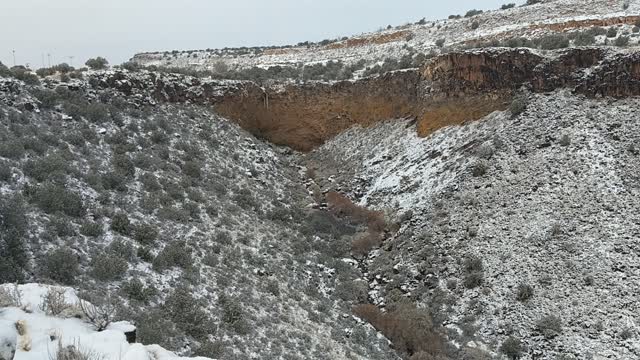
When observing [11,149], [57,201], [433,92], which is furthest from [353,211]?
[11,149]

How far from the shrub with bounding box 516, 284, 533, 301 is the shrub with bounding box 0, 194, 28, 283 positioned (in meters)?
13.1

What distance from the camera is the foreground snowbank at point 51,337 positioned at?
6602 millimetres

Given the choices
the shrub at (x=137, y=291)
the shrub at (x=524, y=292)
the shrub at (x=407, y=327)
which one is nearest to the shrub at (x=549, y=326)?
the shrub at (x=524, y=292)

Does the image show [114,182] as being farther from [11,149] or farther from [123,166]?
[11,149]

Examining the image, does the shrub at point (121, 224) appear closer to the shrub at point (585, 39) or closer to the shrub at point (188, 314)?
the shrub at point (188, 314)

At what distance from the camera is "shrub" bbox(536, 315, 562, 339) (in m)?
14.0

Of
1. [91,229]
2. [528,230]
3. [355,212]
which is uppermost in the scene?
[91,229]

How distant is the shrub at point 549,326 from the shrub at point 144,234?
11.2m

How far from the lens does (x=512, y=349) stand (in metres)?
14.2

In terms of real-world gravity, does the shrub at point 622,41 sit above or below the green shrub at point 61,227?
above

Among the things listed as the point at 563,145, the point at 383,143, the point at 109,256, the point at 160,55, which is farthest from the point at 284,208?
the point at 160,55

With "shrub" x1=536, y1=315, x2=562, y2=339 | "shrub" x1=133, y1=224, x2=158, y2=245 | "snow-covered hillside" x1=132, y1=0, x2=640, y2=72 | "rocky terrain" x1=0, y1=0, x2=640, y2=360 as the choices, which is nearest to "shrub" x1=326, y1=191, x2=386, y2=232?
"rocky terrain" x1=0, y1=0, x2=640, y2=360

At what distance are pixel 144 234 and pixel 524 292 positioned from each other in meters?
11.2

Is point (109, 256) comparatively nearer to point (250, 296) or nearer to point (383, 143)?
point (250, 296)
